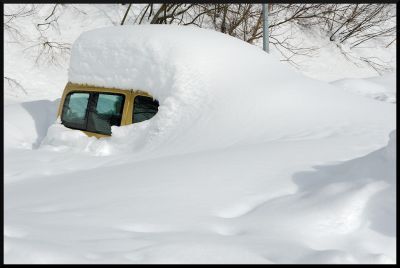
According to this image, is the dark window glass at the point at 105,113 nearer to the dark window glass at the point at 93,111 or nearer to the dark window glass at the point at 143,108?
the dark window glass at the point at 93,111

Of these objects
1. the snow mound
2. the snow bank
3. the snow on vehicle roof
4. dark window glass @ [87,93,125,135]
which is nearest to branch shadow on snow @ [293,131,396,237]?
the snow bank

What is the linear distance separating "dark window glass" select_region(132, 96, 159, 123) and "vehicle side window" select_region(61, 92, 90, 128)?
82 centimetres

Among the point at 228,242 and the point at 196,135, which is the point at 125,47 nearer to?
the point at 196,135

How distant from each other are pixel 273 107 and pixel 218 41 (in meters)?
1.46

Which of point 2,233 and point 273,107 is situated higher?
point 273,107

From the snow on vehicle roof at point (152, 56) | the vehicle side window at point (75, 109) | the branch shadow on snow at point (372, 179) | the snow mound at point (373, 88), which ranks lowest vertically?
the branch shadow on snow at point (372, 179)

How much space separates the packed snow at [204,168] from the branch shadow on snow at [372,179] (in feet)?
0.04

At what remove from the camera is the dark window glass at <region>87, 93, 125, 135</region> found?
253 inches

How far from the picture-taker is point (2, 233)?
109 inches

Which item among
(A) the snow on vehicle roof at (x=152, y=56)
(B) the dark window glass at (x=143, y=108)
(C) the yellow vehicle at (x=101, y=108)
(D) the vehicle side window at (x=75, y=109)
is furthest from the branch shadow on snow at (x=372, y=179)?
(D) the vehicle side window at (x=75, y=109)

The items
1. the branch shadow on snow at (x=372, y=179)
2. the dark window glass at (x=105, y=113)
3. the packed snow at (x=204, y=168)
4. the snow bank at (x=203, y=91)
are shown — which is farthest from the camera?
the dark window glass at (x=105, y=113)

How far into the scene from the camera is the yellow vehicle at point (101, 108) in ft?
20.7

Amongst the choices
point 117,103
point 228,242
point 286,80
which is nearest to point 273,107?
point 286,80

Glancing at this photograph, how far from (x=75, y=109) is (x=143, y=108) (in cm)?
112
